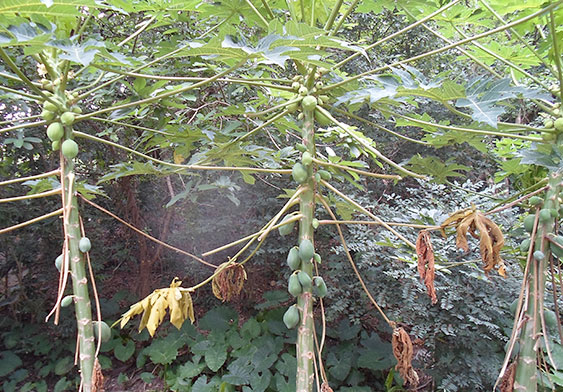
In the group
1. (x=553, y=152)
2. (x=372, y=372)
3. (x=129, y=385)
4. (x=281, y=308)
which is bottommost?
(x=129, y=385)

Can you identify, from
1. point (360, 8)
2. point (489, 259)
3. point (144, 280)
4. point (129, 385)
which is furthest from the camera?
point (144, 280)

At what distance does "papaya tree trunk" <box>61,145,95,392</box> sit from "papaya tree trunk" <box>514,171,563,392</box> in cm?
142

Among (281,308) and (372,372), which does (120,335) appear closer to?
(281,308)

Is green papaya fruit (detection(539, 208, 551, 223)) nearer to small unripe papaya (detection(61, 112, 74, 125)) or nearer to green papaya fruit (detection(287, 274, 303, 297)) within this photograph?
green papaya fruit (detection(287, 274, 303, 297))

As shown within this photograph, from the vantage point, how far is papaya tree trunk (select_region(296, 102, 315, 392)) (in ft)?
3.90

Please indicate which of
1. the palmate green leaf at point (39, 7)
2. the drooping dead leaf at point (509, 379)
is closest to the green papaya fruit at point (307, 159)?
the palmate green leaf at point (39, 7)

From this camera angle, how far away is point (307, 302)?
48.0 inches

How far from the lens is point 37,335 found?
4004 millimetres

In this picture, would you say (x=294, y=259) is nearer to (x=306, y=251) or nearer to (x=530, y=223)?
(x=306, y=251)

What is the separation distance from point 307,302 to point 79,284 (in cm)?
74

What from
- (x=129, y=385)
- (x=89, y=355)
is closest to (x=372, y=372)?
(x=129, y=385)

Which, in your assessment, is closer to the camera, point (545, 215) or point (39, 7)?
point (39, 7)

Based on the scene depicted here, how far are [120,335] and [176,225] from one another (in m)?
1.36

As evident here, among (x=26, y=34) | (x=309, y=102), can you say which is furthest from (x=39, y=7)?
(x=309, y=102)
